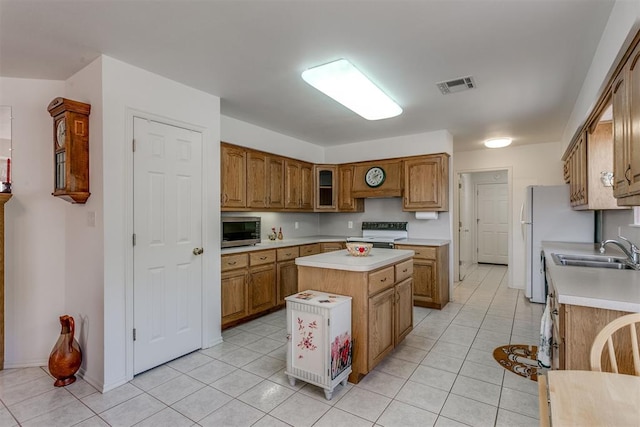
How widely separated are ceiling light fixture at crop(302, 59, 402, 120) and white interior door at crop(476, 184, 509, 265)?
5.58m

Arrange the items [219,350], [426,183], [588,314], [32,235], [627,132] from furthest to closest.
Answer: [426,183], [219,350], [32,235], [627,132], [588,314]

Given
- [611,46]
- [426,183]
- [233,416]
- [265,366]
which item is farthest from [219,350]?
[611,46]

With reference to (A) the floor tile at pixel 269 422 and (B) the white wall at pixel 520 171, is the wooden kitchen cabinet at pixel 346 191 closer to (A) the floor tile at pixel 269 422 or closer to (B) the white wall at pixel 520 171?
(B) the white wall at pixel 520 171

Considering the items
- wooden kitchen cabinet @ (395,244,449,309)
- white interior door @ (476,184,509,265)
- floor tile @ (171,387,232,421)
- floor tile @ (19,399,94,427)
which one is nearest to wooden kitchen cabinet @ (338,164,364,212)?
wooden kitchen cabinet @ (395,244,449,309)

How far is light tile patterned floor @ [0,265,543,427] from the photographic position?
198 centimetres

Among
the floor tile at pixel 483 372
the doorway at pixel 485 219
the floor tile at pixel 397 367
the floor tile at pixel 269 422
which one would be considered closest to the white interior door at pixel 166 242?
the floor tile at pixel 269 422

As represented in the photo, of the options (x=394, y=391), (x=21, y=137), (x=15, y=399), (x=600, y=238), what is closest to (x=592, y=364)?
(x=394, y=391)

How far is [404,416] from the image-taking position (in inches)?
78.7

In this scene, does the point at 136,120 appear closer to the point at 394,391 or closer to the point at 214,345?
the point at 214,345

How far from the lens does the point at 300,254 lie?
4.45 metres

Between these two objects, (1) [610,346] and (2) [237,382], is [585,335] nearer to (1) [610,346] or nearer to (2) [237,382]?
→ (1) [610,346]

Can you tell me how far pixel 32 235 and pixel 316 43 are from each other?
2799mm

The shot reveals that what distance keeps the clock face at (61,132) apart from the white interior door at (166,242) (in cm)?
47

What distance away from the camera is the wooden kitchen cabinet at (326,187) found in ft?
17.0
